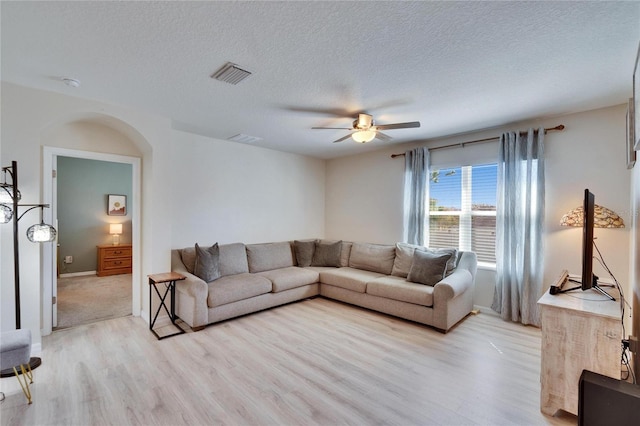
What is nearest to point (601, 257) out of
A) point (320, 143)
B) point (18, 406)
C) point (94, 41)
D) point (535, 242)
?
point (535, 242)

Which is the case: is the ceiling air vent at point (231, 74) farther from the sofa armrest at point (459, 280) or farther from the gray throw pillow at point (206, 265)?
the sofa armrest at point (459, 280)

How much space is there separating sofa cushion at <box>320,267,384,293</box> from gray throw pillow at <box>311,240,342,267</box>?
0.29 metres

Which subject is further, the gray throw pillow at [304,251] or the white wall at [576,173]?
the gray throw pillow at [304,251]

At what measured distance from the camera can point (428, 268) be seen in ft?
12.4

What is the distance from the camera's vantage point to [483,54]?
215 centimetres

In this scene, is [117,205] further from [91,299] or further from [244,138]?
[244,138]

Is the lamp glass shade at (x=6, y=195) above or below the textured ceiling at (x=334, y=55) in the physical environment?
below

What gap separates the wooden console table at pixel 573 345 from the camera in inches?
70.6

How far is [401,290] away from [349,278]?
2.86 feet

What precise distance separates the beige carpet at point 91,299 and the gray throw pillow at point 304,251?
2.66 m

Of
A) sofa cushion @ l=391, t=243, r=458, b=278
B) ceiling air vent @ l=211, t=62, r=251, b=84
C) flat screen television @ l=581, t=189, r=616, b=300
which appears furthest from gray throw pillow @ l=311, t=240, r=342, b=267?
flat screen television @ l=581, t=189, r=616, b=300

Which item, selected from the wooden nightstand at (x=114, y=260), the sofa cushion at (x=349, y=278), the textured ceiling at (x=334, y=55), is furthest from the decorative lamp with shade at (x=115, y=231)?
the sofa cushion at (x=349, y=278)

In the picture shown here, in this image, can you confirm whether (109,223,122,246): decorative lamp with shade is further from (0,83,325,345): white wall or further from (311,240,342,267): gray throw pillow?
(311,240,342,267): gray throw pillow

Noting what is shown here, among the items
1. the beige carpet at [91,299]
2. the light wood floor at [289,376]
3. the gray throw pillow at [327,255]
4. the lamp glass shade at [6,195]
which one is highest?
the lamp glass shade at [6,195]
